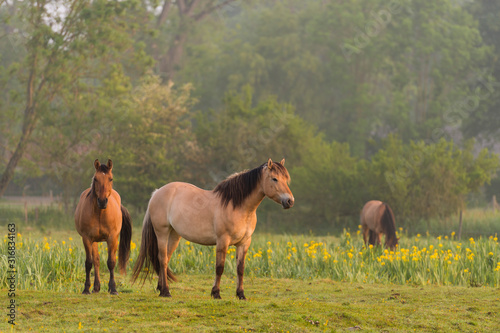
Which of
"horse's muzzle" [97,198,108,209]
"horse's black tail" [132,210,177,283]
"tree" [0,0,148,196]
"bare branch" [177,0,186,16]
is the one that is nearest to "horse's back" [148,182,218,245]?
"horse's black tail" [132,210,177,283]

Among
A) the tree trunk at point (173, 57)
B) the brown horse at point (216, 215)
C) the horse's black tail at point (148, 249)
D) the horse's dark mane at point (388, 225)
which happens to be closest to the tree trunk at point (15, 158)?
the tree trunk at point (173, 57)

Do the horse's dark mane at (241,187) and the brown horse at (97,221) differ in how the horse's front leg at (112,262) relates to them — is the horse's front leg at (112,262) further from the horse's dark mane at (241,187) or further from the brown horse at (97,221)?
the horse's dark mane at (241,187)

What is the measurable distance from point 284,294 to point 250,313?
115 inches

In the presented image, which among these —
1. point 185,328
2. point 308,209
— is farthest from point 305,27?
point 185,328

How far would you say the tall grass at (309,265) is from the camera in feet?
36.9

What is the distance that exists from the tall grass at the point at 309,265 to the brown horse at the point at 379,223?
136 cm

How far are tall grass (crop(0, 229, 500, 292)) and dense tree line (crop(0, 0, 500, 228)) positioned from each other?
39.7 ft

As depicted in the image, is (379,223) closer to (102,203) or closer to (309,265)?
(309,265)

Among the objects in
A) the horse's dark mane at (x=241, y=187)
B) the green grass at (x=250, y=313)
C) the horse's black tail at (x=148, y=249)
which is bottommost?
the green grass at (x=250, y=313)

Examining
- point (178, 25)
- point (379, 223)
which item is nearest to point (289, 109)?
point (379, 223)

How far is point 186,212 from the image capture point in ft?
28.3

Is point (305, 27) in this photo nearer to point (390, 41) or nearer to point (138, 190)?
point (390, 41)

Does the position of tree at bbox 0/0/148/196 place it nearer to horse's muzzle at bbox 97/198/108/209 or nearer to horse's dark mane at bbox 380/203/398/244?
horse's dark mane at bbox 380/203/398/244

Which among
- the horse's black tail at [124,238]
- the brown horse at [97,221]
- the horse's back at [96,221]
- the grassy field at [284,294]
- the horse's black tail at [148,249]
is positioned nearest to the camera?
the grassy field at [284,294]
